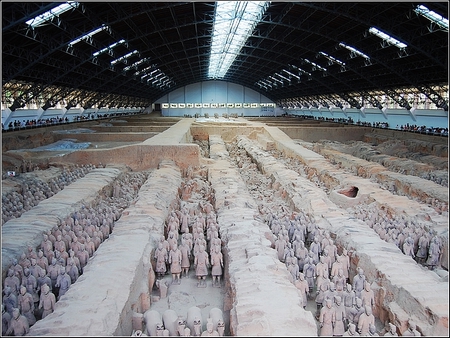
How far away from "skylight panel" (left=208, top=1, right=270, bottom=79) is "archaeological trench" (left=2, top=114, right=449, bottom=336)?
722cm

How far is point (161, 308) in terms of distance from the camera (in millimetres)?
5922

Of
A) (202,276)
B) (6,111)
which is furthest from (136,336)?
(6,111)

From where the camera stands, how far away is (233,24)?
73.4 ft

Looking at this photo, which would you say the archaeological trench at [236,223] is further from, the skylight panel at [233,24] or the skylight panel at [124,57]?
the skylight panel at [124,57]

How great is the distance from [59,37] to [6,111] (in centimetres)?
816

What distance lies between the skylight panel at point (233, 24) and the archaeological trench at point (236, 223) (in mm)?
7223

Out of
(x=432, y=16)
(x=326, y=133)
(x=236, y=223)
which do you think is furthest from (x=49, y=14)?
(x=326, y=133)

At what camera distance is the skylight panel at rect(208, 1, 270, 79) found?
18766 mm

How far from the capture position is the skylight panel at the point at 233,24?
1877 cm

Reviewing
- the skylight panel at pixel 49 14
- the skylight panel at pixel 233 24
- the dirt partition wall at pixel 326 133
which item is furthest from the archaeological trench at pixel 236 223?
the dirt partition wall at pixel 326 133

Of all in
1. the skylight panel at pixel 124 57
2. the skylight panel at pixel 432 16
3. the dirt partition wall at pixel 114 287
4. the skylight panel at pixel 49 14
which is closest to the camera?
the dirt partition wall at pixel 114 287

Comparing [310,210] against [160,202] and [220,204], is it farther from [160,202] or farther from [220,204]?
[160,202]

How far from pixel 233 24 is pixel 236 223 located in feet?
56.3

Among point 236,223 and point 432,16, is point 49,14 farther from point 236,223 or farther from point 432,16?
point 432,16
